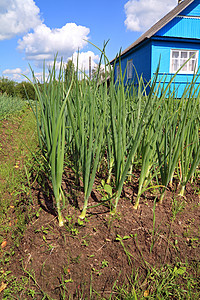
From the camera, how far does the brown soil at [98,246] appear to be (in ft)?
3.88

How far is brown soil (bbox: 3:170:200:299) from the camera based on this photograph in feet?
3.88

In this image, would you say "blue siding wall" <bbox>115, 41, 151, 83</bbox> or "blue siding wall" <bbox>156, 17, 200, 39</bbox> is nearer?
"blue siding wall" <bbox>156, 17, 200, 39</bbox>

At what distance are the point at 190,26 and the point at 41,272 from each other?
12.7 meters

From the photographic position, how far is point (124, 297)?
1103mm

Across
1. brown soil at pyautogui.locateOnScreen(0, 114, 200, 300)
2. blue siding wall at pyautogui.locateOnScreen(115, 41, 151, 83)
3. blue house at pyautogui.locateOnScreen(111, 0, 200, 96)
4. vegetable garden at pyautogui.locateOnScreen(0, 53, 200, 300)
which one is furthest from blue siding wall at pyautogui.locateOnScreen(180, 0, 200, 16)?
brown soil at pyautogui.locateOnScreen(0, 114, 200, 300)

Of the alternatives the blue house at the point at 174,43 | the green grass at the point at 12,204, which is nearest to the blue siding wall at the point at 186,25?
the blue house at the point at 174,43

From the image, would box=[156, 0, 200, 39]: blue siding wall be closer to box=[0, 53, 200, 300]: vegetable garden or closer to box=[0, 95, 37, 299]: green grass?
box=[0, 95, 37, 299]: green grass

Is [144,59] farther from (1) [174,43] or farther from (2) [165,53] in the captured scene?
(1) [174,43]

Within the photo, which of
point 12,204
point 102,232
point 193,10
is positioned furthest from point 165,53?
point 102,232

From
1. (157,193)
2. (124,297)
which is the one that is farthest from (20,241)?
(157,193)

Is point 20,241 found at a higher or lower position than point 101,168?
lower

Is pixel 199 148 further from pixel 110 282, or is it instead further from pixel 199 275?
pixel 110 282

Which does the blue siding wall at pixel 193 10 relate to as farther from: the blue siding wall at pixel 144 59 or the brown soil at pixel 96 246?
the brown soil at pixel 96 246

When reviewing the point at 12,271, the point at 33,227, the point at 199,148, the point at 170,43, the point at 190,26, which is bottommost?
the point at 12,271
